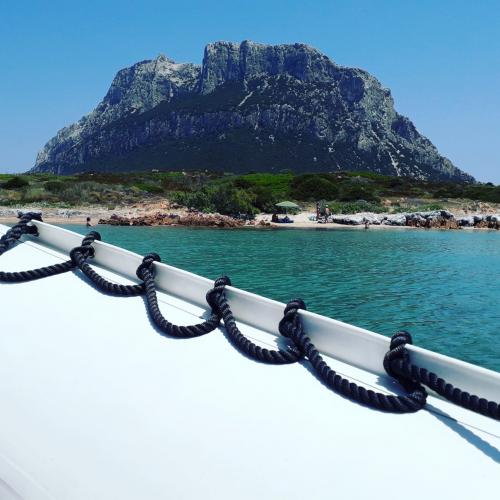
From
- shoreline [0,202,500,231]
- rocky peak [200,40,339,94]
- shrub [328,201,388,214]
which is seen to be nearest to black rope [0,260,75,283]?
shoreline [0,202,500,231]

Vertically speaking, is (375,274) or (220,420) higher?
(220,420)

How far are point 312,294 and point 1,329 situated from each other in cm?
897

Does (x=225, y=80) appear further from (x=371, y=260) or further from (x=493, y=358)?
(x=493, y=358)

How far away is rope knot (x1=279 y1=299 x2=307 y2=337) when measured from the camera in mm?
2678

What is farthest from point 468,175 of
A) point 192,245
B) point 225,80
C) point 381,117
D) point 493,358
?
point 493,358

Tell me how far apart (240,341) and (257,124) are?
131 m

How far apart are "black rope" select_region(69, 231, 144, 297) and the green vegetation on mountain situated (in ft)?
114

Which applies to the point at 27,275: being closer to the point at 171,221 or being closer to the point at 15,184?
the point at 171,221

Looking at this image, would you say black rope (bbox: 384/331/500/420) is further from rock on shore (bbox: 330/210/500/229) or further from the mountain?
the mountain

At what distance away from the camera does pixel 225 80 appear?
497 feet

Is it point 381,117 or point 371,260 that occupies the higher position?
point 381,117

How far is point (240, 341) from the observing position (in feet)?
8.85

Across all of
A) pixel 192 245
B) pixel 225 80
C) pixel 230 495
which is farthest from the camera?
pixel 225 80

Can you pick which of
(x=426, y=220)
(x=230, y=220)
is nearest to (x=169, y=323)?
(x=230, y=220)
